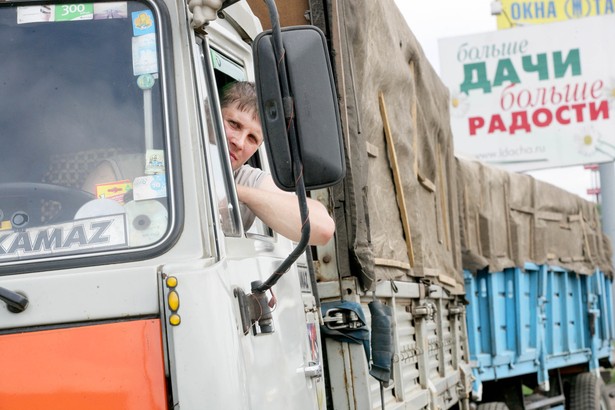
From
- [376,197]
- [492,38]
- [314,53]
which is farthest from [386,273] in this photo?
[492,38]

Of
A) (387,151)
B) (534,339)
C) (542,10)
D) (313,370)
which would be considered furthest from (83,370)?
(542,10)

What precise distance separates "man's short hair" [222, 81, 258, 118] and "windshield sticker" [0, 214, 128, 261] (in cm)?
98

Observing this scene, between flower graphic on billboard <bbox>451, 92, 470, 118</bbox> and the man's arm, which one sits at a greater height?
flower graphic on billboard <bbox>451, 92, 470, 118</bbox>

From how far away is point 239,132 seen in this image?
3379mm

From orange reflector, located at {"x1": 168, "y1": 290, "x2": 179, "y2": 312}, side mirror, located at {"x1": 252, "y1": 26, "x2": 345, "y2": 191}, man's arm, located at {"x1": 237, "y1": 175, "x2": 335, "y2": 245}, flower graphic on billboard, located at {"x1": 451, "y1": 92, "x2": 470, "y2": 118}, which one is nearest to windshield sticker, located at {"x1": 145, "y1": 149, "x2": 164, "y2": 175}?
side mirror, located at {"x1": 252, "y1": 26, "x2": 345, "y2": 191}

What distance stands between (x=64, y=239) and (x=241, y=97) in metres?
1.11

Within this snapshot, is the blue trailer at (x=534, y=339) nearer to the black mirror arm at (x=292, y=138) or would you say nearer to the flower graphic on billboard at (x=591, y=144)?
the black mirror arm at (x=292, y=138)

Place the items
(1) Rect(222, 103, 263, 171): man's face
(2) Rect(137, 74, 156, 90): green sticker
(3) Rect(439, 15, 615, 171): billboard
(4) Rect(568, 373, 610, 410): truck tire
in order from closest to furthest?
(2) Rect(137, 74, 156, 90): green sticker, (1) Rect(222, 103, 263, 171): man's face, (4) Rect(568, 373, 610, 410): truck tire, (3) Rect(439, 15, 615, 171): billboard

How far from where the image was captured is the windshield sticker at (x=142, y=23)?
8.91 ft

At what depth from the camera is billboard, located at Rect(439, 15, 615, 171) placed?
2556cm

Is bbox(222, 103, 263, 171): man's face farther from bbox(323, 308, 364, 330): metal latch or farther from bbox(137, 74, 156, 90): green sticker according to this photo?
bbox(323, 308, 364, 330): metal latch

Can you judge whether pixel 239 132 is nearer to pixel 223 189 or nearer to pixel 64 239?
pixel 223 189

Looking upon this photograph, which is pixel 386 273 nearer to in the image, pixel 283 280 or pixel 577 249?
pixel 283 280

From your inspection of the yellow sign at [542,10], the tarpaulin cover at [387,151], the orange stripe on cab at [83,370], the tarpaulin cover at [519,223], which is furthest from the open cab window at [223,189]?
the yellow sign at [542,10]
